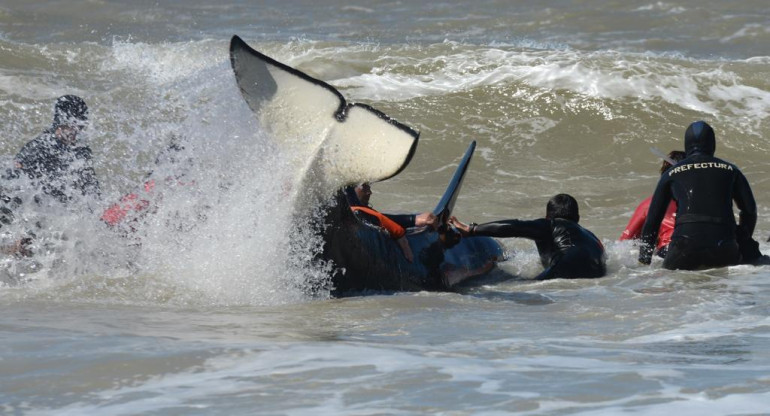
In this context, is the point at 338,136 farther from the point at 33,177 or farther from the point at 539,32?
the point at 539,32

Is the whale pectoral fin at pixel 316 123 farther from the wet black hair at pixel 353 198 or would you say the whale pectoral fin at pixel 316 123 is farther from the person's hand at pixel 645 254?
the person's hand at pixel 645 254

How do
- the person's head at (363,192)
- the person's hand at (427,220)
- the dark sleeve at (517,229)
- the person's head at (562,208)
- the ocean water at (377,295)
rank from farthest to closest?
1. the person's head at (562,208)
2. the dark sleeve at (517,229)
3. the person's head at (363,192)
4. the person's hand at (427,220)
5. the ocean water at (377,295)

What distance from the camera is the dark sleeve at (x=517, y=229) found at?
9.17m

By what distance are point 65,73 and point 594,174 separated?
8957 mm

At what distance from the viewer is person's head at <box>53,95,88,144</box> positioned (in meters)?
9.08

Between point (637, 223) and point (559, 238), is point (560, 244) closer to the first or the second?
point (559, 238)

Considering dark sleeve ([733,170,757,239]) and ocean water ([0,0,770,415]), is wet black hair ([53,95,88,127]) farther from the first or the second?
dark sleeve ([733,170,757,239])

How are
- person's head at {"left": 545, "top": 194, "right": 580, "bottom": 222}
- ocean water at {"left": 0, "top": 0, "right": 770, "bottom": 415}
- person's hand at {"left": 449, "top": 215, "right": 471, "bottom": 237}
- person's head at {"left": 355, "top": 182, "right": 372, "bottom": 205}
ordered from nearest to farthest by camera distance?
ocean water at {"left": 0, "top": 0, "right": 770, "bottom": 415} → person's head at {"left": 355, "top": 182, "right": 372, "bottom": 205} → person's hand at {"left": 449, "top": 215, "right": 471, "bottom": 237} → person's head at {"left": 545, "top": 194, "right": 580, "bottom": 222}

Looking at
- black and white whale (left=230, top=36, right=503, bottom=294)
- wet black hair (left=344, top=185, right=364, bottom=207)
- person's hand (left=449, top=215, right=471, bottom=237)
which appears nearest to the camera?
black and white whale (left=230, top=36, right=503, bottom=294)

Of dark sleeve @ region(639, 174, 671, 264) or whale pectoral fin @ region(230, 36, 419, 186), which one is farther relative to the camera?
dark sleeve @ region(639, 174, 671, 264)

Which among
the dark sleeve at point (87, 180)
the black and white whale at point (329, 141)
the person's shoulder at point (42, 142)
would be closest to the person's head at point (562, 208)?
the black and white whale at point (329, 141)

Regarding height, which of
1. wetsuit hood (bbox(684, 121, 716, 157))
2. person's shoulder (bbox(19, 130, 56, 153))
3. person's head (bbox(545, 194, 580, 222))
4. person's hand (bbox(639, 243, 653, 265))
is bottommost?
person's hand (bbox(639, 243, 653, 265))

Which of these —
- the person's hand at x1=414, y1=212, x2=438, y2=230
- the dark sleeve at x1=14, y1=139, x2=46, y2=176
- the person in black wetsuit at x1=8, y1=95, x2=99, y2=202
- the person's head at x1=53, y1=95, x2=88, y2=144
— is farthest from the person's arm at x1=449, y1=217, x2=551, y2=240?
the dark sleeve at x1=14, y1=139, x2=46, y2=176

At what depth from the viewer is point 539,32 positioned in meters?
25.5
